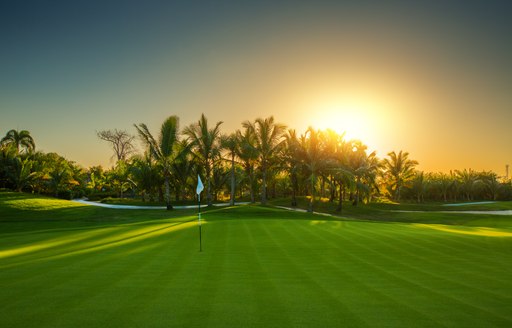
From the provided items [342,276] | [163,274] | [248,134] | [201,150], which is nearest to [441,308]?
[342,276]

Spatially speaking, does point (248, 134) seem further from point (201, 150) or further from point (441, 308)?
point (441, 308)

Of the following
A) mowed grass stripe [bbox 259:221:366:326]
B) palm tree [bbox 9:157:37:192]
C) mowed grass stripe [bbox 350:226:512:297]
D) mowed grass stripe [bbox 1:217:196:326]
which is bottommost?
mowed grass stripe [bbox 1:217:196:326]

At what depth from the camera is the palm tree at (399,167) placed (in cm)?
6282

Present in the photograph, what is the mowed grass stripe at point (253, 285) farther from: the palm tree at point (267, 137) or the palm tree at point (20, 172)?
the palm tree at point (20, 172)

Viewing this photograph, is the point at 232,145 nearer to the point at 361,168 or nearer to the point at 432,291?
the point at 361,168

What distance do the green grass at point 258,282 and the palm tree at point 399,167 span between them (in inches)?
2000

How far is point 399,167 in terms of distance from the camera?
63188 mm

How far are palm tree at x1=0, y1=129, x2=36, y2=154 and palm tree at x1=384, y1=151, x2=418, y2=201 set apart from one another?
6481 cm

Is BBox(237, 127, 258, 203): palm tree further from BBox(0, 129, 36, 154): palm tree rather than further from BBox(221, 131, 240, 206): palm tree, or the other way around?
BBox(0, 129, 36, 154): palm tree

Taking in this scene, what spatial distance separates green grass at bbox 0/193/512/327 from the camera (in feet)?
19.4

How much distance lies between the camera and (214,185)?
55.7 metres

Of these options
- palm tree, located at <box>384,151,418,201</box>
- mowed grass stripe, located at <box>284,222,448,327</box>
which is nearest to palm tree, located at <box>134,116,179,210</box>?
mowed grass stripe, located at <box>284,222,448,327</box>

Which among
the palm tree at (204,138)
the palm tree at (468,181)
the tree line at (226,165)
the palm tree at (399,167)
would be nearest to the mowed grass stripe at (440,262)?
the tree line at (226,165)

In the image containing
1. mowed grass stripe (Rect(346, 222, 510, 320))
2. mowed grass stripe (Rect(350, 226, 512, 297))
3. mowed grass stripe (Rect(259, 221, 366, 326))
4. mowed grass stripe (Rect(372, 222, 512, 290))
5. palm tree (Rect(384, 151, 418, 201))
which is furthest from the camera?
palm tree (Rect(384, 151, 418, 201))
